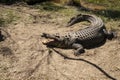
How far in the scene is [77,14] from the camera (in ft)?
28.1

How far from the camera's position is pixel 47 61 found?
5.98 metres

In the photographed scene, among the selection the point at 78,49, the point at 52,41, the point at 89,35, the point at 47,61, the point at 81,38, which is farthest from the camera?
the point at 89,35

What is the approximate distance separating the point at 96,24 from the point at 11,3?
10.4 ft

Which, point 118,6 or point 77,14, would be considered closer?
point 77,14

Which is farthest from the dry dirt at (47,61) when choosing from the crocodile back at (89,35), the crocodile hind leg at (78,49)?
the crocodile back at (89,35)

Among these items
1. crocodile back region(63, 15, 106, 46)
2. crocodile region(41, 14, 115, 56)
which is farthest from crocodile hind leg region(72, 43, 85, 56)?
crocodile back region(63, 15, 106, 46)

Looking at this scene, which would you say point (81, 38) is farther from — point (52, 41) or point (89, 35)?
point (52, 41)

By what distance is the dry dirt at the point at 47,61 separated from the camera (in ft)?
18.1

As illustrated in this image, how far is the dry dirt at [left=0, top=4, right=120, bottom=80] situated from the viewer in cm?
552

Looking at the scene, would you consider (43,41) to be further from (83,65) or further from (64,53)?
(83,65)

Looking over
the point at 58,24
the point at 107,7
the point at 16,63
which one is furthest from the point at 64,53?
the point at 107,7

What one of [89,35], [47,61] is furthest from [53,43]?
[89,35]

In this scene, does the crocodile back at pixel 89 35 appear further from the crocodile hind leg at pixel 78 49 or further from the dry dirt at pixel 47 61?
the dry dirt at pixel 47 61

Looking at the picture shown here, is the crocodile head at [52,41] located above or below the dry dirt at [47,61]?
above
